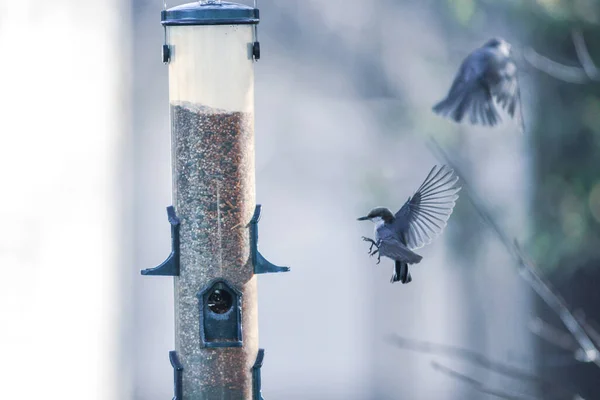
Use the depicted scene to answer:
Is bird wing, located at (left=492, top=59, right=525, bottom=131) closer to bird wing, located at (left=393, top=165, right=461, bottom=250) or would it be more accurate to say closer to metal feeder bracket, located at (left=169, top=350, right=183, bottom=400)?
bird wing, located at (left=393, top=165, right=461, bottom=250)

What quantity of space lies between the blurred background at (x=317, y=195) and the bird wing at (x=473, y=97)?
276 cm

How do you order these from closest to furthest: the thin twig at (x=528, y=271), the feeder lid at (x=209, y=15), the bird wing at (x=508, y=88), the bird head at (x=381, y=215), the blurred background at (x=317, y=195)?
the thin twig at (x=528, y=271)
the feeder lid at (x=209, y=15)
the bird head at (x=381, y=215)
the bird wing at (x=508, y=88)
the blurred background at (x=317, y=195)

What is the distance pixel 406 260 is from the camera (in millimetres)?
4020

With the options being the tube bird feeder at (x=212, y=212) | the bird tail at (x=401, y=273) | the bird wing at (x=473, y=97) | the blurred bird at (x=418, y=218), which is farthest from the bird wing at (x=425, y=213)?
the tube bird feeder at (x=212, y=212)

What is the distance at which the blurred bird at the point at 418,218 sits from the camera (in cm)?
421

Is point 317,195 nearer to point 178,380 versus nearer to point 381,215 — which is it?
point 381,215

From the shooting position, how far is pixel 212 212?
4180 millimetres

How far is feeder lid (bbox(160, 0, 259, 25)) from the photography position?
404cm

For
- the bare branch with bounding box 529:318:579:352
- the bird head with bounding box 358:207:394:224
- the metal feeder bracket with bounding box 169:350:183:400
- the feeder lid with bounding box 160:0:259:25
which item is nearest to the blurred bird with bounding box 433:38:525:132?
the bird head with bounding box 358:207:394:224

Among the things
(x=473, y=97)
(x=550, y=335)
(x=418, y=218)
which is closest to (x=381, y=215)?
(x=418, y=218)

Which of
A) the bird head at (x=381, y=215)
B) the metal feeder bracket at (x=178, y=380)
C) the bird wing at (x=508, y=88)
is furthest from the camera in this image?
the bird wing at (x=508, y=88)

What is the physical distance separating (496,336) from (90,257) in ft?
15.1

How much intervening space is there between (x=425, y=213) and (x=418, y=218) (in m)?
0.03

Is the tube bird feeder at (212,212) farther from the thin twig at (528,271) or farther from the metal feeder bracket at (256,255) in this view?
the thin twig at (528,271)
